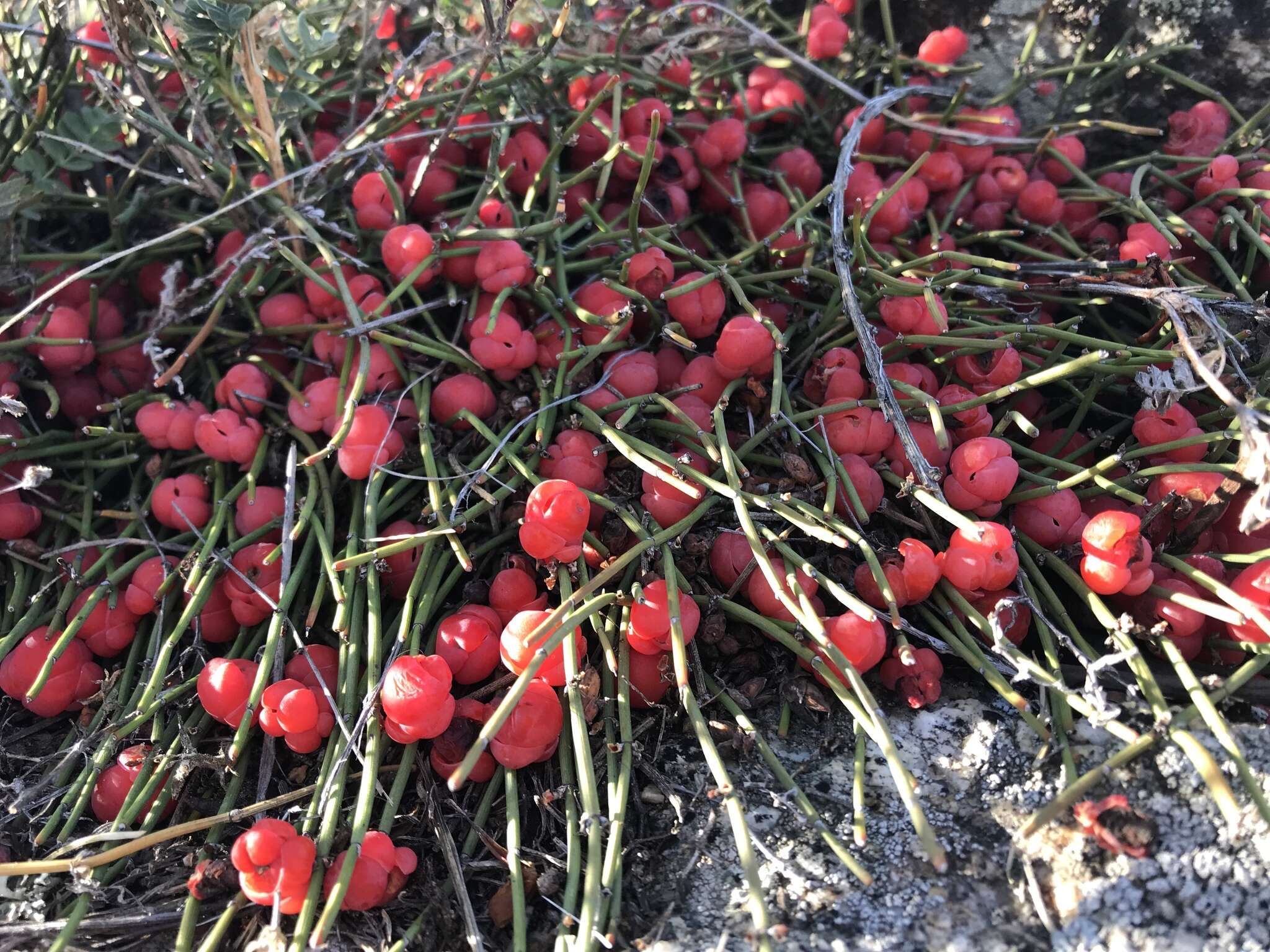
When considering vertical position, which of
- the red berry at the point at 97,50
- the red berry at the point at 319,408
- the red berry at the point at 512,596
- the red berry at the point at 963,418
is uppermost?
the red berry at the point at 97,50

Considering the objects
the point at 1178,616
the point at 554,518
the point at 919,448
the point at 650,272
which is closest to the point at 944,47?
the point at 650,272

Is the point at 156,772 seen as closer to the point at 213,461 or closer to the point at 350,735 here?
the point at 350,735

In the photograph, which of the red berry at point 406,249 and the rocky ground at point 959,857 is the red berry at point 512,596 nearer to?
the rocky ground at point 959,857

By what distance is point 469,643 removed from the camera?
48.2 inches

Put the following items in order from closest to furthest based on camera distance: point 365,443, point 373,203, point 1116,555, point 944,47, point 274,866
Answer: point 274,866 < point 1116,555 < point 365,443 < point 373,203 < point 944,47

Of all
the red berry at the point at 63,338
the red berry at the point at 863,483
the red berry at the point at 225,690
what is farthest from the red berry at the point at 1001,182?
the red berry at the point at 63,338

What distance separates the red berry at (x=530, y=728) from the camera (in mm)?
1141

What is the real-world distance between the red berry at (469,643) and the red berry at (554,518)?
123 millimetres

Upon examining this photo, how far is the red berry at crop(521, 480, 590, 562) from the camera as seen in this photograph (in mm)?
1180

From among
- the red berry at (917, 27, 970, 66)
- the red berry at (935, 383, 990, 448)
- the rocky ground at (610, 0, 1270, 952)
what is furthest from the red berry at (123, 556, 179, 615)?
the red berry at (917, 27, 970, 66)

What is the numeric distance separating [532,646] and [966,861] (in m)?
0.57

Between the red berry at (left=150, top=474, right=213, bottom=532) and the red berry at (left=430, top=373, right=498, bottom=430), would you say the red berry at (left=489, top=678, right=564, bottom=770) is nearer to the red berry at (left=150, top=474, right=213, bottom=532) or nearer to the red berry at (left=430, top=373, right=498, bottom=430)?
the red berry at (left=430, top=373, right=498, bottom=430)

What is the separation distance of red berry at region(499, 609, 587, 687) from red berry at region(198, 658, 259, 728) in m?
0.35

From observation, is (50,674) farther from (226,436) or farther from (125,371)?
(125,371)
